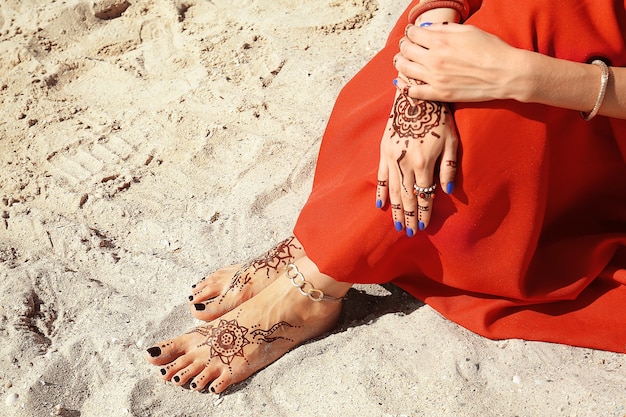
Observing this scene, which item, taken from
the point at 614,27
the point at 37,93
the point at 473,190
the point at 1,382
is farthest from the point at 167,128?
the point at 614,27

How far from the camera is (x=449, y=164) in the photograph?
1581 millimetres

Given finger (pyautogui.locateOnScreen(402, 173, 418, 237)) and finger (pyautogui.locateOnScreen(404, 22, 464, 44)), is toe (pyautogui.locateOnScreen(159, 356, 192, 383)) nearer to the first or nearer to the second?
finger (pyautogui.locateOnScreen(402, 173, 418, 237))

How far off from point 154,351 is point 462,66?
112 centimetres

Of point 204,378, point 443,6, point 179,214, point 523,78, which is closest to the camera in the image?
point 523,78

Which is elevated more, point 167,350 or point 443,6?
point 443,6

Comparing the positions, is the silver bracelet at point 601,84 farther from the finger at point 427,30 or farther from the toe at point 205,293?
the toe at point 205,293

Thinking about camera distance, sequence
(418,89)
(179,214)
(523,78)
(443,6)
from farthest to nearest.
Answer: (179,214) < (443,6) < (418,89) < (523,78)

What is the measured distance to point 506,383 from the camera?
1.79 metres

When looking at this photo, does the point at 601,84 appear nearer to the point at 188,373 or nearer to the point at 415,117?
the point at 415,117

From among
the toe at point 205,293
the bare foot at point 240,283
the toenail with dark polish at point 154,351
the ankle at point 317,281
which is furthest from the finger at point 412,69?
the toenail with dark polish at point 154,351

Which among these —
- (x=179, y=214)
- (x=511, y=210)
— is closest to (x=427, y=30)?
(x=511, y=210)

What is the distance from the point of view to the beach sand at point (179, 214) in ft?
6.03

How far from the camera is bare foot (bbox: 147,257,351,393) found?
1.92 metres

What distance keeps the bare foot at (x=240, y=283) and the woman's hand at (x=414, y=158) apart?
53 centimetres
